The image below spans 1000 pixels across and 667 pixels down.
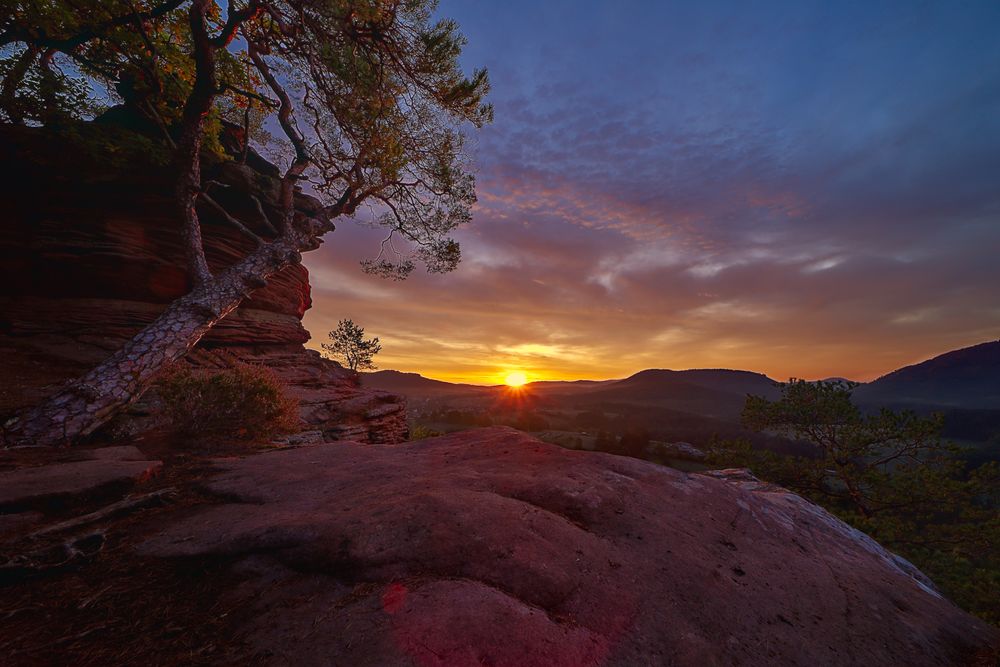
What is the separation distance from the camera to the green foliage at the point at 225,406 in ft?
22.5

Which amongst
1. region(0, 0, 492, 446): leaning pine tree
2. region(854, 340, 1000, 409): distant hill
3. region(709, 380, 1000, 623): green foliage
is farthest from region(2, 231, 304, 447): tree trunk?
region(854, 340, 1000, 409): distant hill

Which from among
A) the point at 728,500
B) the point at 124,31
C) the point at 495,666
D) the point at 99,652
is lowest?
the point at 99,652

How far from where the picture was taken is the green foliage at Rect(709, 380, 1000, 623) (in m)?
9.75

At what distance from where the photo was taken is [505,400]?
86688 millimetres

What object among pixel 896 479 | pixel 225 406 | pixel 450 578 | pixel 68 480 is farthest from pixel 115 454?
pixel 896 479

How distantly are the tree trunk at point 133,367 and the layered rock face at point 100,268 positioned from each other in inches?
133

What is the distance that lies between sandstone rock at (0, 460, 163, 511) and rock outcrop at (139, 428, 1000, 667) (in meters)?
0.94

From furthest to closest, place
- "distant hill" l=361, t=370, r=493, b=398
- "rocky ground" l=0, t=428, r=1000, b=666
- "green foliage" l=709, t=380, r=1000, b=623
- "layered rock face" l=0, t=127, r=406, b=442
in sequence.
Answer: "distant hill" l=361, t=370, r=493, b=398, "layered rock face" l=0, t=127, r=406, b=442, "green foliage" l=709, t=380, r=1000, b=623, "rocky ground" l=0, t=428, r=1000, b=666

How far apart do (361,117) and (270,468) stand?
42.6 feet

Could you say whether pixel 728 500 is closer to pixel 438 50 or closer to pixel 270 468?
pixel 270 468

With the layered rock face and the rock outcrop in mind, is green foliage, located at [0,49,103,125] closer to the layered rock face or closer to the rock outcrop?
the layered rock face

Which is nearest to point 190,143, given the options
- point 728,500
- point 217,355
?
point 217,355

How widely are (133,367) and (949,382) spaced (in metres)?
154

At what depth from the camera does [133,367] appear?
7.64m
